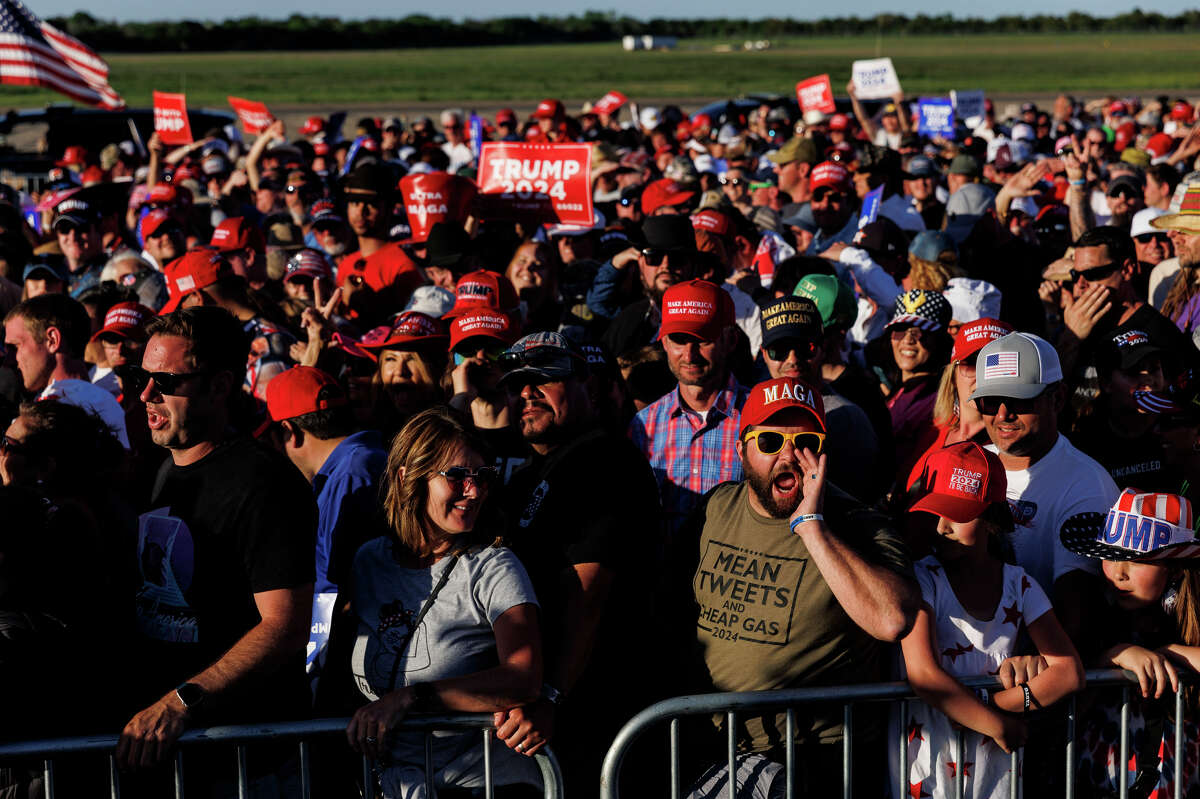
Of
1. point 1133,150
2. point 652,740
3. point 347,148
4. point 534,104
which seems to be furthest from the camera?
point 534,104

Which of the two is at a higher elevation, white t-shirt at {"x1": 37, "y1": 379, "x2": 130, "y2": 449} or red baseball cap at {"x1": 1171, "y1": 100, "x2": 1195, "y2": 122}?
red baseball cap at {"x1": 1171, "y1": 100, "x2": 1195, "y2": 122}

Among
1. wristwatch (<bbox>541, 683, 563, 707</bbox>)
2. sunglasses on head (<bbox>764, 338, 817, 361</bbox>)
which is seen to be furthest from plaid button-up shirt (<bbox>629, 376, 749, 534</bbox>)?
wristwatch (<bbox>541, 683, 563, 707</bbox>)

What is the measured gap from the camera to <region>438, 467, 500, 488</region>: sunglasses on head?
3674 mm

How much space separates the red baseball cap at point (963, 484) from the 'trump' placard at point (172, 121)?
14.6 m

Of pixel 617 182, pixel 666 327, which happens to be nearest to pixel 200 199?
pixel 617 182

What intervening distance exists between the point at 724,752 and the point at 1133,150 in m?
14.4

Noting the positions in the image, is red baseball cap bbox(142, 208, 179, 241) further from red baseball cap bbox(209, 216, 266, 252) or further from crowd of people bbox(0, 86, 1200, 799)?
crowd of people bbox(0, 86, 1200, 799)

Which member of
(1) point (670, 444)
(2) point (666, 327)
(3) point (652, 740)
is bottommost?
(3) point (652, 740)

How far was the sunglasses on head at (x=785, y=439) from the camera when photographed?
3.84 meters

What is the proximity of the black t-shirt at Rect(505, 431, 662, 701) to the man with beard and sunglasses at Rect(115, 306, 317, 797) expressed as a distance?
30.5 inches

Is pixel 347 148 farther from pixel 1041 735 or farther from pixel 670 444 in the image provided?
pixel 1041 735

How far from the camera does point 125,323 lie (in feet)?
20.8

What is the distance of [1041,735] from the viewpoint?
3.88 m

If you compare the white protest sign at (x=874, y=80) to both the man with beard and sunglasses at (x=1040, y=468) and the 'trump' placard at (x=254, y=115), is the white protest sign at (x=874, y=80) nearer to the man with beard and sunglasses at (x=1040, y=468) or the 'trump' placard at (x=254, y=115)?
the 'trump' placard at (x=254, y=115)
